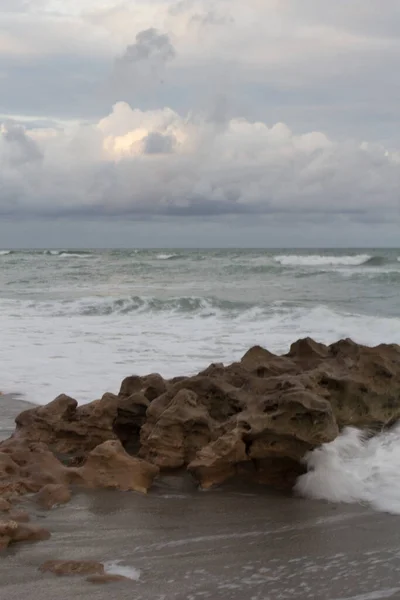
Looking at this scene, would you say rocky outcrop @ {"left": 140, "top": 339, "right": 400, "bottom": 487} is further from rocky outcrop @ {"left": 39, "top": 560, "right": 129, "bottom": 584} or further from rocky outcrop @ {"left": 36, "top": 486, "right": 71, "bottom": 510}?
rocky outcrop @ {"left": 39, "top": 560, "right": 129, "bottom": 584}

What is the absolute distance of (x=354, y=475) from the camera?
4336 millimetres

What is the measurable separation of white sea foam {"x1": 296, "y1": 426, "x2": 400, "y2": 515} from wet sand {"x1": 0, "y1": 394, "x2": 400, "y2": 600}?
0.48 feet

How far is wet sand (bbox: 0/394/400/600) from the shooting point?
300 centimetres

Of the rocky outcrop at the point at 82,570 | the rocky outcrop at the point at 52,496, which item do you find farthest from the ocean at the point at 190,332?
the rocky outcrop at the point at 82,570

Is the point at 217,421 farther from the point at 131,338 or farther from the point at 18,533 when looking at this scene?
the point at 131,338

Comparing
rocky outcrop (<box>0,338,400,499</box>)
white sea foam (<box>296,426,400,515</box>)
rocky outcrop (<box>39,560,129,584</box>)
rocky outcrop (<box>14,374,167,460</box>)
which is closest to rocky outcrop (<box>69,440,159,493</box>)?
rocky outcrop (<box>0,338,400,499</box>)

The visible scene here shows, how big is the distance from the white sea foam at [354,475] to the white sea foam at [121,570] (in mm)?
1379

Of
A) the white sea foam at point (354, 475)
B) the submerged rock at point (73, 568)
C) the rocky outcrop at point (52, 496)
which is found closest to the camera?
the submerged rock at point (73, 568)

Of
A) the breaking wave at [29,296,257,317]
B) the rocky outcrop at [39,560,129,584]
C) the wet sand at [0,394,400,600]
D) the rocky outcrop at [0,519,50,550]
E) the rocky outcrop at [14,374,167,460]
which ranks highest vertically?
the breaking wave at [29,296,257,317]

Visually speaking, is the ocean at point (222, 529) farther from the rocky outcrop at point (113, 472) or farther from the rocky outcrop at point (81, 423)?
→ the rocky outcrop at point (81, 423)

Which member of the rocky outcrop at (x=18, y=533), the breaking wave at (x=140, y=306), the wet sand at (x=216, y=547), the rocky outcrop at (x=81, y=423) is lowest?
the wet sand at (x=216, y=547)

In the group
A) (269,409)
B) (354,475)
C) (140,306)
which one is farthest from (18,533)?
(140,306)

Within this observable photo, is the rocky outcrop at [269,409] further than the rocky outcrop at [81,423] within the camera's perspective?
No

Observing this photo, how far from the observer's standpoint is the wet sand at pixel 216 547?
300 centimetres
